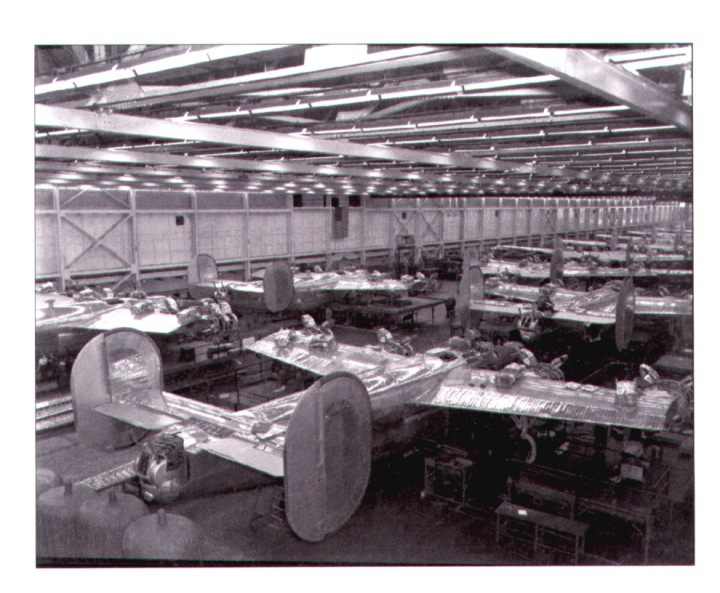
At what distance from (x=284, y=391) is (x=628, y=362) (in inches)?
330

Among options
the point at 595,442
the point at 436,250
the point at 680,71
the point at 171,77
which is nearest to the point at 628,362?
the point at 595,442

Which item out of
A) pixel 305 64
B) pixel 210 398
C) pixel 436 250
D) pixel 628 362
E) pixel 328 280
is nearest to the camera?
pixel 305 64

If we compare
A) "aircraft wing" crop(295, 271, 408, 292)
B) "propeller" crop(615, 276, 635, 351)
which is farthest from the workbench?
"aircraft wing" crop(295, 271, 408, 292)

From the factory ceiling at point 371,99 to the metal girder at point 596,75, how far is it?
12 mm

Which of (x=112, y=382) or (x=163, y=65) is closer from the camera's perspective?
(x=163, y=65)

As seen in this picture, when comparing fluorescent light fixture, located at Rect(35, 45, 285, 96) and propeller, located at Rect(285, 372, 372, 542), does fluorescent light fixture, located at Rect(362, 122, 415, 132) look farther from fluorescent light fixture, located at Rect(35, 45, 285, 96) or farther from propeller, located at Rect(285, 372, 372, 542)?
propeller, located at Rect(285, 372, 372, 542)

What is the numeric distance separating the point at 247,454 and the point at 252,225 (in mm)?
21433

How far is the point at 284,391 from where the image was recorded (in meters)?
12.5

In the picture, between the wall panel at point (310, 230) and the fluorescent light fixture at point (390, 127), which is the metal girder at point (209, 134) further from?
the wall panel at point (310, 230)

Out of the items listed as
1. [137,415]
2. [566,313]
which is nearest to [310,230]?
[566,313]

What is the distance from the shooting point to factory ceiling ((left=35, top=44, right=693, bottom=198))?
423cm

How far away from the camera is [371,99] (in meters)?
5.05

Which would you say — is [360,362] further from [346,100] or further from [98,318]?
[98,318]

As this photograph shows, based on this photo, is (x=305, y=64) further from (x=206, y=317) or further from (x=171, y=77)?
(x=206, y=317)
